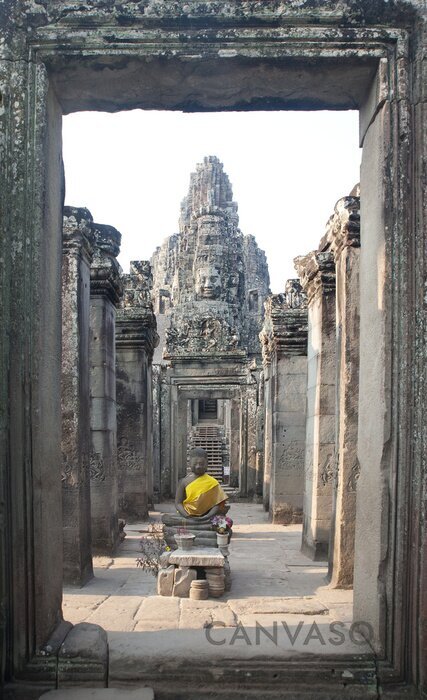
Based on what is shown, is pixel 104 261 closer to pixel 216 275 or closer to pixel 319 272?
pixel 319 272

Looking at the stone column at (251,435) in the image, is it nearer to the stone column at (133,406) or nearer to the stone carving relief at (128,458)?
the stone column at (133,406)

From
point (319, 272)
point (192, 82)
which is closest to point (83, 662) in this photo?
point (192, 82)

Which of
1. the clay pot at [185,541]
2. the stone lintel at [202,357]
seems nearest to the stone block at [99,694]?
the clay pot at [185,541]

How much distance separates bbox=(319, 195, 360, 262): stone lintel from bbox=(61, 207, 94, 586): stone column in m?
2.80

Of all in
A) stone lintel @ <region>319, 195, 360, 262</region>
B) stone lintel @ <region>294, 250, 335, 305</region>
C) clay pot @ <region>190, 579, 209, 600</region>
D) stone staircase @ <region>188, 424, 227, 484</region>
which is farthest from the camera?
stone staircase @ <region>188, 424, 227, 484</region>

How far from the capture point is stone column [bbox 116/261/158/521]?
39.4ft

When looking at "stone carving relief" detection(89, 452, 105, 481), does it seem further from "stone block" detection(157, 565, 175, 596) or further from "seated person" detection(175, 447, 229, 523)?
"stone block" detection(157, 565, 175, 596)

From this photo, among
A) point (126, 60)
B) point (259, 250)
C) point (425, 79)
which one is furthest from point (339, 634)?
point (259, 250)

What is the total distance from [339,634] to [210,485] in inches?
143

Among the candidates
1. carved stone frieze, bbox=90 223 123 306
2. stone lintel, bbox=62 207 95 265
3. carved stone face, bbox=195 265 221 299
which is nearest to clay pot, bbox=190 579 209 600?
stone lintel, bbox=62 207 95 265

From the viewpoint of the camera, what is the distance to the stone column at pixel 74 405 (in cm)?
677

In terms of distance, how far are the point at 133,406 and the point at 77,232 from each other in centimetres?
572

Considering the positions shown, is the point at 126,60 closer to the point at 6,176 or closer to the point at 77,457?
the point at 6,176

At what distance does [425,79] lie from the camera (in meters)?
3.51
